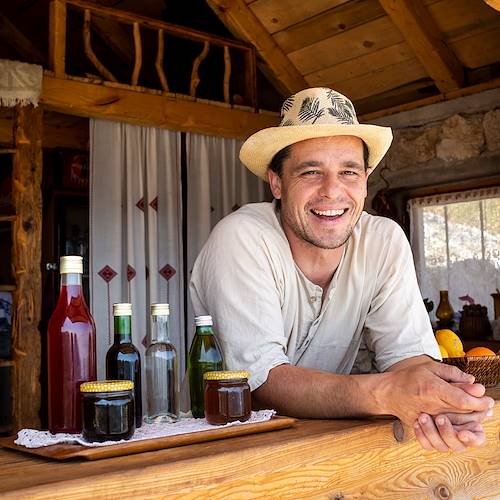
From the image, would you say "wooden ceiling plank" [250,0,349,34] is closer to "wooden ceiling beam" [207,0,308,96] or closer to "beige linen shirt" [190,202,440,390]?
"wooden ceiling beam" [207,0,308,96]

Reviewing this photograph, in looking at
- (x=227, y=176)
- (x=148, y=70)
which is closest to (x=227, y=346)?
(x=227, y=176)

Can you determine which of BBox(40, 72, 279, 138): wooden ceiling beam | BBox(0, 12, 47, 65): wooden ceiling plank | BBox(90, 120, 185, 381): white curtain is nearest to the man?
BBox(40, 72, 279, 138): wooden ceiling beam

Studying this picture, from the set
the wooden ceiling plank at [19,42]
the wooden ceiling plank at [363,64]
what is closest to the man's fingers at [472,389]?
the wooden ceiling plank at [363,64]

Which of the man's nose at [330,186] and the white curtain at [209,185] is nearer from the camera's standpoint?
the man's nose at [330,186]

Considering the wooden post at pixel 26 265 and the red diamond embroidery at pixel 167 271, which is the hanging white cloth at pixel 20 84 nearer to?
the wooden post at pixel 26 265

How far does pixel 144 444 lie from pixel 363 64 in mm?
3802

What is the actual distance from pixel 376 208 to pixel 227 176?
101 centimetres

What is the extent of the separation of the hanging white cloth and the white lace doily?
2.76 m

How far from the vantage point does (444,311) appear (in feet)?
14.1

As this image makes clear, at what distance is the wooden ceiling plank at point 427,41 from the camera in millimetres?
3990

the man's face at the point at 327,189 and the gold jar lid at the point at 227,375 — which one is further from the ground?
the man's face at the point at 327,189

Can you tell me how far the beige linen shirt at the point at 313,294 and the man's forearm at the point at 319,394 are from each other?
0.13 meters

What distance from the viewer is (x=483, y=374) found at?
2039mm

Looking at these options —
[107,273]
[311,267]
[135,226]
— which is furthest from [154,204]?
[311,267]
